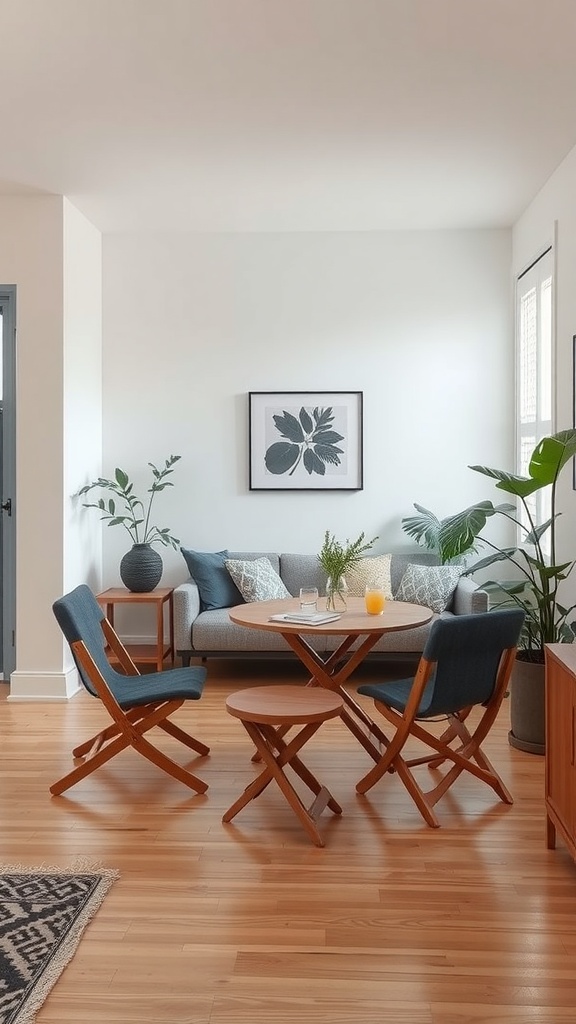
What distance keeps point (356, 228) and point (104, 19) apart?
3.33 m

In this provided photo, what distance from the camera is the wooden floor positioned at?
2.44m

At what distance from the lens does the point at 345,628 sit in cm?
391

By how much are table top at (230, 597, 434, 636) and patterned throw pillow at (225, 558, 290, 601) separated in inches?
57.4

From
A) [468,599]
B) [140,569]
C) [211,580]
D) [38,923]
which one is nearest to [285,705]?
[38,923]

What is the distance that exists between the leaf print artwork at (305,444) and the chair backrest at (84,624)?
256 cm

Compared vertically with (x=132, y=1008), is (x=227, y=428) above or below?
above

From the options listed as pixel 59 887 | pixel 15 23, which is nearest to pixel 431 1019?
pixel 59 887

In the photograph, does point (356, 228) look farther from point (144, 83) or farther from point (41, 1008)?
point (41, 1008)

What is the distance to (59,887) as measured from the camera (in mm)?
3078

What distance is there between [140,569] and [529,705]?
9.23ft

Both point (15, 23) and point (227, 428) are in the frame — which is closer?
point (15, 23)

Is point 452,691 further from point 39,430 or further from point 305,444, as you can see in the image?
point 305,444

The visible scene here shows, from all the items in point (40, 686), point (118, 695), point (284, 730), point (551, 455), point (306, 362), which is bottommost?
point (40, 686)

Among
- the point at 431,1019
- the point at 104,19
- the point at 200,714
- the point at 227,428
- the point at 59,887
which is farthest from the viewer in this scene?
the point at 227,428
